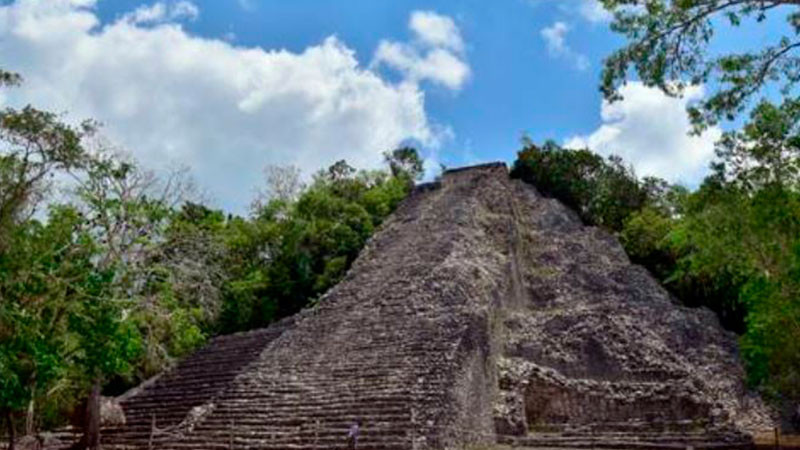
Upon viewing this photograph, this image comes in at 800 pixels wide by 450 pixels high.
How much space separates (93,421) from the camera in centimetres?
1780

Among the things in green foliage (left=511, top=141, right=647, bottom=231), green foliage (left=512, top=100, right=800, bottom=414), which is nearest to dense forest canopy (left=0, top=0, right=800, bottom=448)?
green foliage (left=512, top=100, right=800, bottom=414)

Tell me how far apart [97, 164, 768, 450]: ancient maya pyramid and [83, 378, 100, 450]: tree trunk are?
45cm

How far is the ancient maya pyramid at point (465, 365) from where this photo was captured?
15.5 metres

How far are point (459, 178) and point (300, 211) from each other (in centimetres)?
603

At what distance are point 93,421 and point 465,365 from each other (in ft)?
26.4

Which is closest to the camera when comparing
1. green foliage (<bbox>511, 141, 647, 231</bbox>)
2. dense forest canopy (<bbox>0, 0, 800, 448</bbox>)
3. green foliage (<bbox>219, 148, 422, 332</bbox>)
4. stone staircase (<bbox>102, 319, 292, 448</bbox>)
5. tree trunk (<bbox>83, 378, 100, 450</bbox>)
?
dense forest canopy (<bbox>0, 0, 800, 448</bbox>)

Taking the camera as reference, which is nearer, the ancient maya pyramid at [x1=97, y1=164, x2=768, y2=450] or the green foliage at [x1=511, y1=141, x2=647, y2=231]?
the ancient maya pyramid at [x1=97, y1=164, x2=768, y2=450]

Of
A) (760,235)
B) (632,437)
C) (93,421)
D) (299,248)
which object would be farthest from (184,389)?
(760,235)

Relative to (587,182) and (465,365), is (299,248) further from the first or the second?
(465,365)

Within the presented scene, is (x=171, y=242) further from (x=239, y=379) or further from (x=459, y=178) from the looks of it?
(x=459, y=178)

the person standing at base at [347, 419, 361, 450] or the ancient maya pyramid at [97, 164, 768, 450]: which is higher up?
the ancient maya pyramid at [97, 164, 768, 450]

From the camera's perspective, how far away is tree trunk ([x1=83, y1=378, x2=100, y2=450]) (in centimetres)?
1778

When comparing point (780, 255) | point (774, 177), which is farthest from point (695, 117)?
point (780, 255)

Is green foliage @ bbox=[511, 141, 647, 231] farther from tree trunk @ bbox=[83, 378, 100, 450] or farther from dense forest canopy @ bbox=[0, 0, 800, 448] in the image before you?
tree trunk @ bbox=[83, 378, 100, 450]
